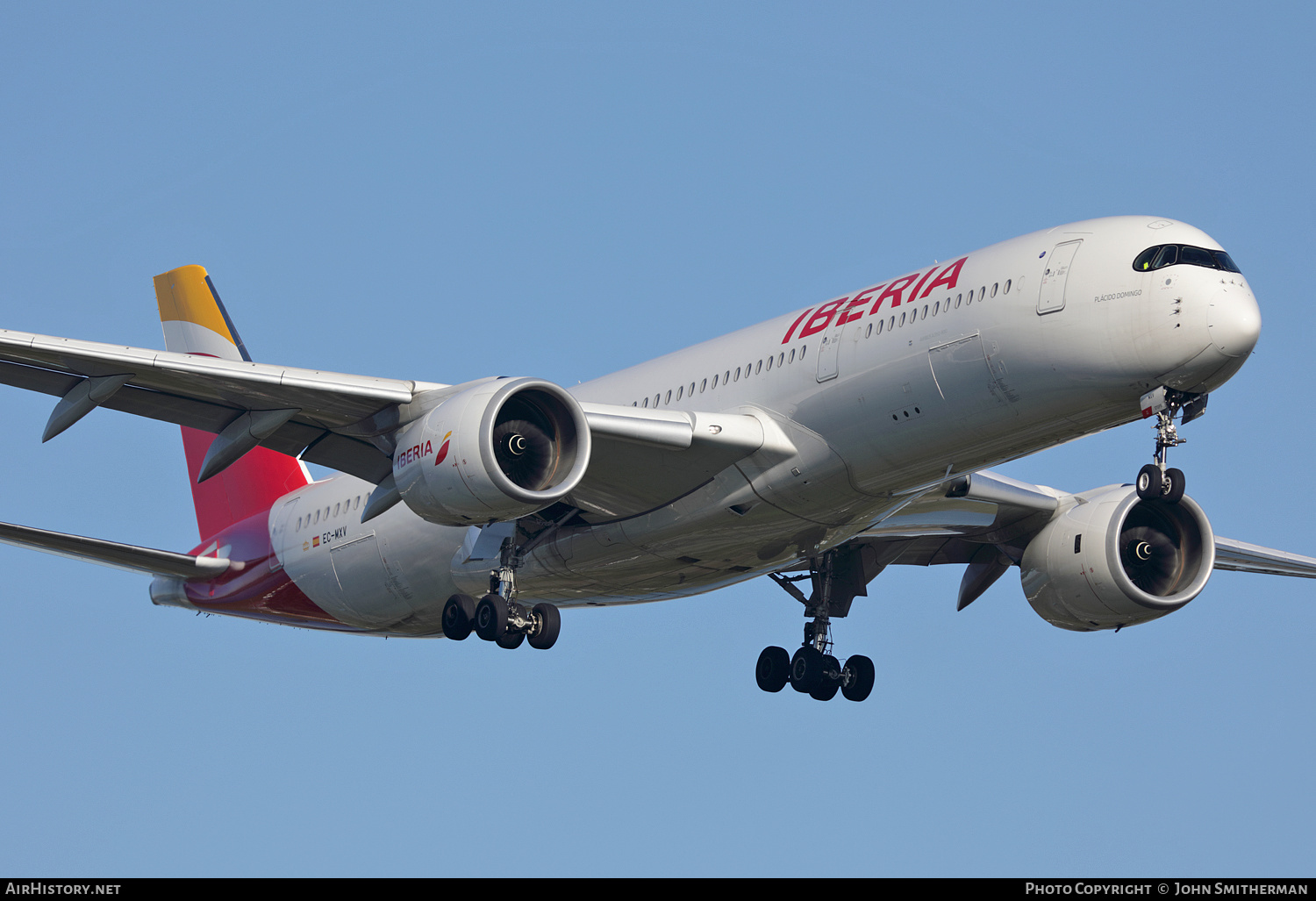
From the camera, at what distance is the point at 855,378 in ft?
82.8

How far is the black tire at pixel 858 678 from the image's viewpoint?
109ft

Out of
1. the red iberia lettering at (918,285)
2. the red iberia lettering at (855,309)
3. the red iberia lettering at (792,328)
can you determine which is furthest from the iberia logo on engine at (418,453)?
the red iberia lettering at (918,285)

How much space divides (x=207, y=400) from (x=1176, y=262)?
15039 mm

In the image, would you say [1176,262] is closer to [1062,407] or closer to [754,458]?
[1062,407]

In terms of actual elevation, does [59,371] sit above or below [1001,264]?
below

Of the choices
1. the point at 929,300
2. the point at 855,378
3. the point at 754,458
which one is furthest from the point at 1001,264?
the point at 754,458

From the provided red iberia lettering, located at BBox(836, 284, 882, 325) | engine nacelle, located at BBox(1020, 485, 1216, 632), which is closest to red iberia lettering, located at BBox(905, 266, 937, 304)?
red iberia lettering, located at BBox(836, 284, 882, 325)

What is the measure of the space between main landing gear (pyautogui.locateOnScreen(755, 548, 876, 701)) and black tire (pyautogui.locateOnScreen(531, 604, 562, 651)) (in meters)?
5.79

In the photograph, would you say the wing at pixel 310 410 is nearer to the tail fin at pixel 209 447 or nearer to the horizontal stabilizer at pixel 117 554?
the horizontal stabilizer at pixel 117 554

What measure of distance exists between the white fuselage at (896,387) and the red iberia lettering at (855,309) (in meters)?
0.03

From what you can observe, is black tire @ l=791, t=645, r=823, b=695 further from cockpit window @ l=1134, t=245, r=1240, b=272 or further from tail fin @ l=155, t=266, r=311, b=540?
cockpit window @ l=1134, t=245, r=1240, b=272

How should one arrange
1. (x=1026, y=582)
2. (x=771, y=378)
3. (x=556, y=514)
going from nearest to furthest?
(x=771, y=378), (x=556, y=514), (x=1026, y=582)

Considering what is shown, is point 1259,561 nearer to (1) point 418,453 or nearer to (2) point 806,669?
(2) point 806,669

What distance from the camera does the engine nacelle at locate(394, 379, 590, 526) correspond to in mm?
24906
